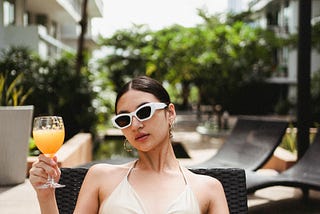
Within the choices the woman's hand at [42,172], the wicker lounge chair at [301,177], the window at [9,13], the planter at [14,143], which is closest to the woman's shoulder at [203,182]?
the woman's hand at [42,172]

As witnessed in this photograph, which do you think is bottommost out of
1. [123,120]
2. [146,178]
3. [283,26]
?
[146,178]

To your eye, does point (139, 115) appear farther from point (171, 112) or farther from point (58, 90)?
point (58, 90)

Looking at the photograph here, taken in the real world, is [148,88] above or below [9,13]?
below

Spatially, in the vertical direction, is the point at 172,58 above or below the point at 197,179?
above

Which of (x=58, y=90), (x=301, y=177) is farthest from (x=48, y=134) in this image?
(x=58, y=90)

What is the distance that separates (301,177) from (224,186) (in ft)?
8.51

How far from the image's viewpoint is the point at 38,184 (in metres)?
1.90

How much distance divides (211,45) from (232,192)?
48.5 feet

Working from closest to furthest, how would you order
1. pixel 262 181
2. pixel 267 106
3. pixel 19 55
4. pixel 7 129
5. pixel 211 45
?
pixel 262 181, pixel 7 129, pixel 19 55, pixel 211 45, pixel 267 106

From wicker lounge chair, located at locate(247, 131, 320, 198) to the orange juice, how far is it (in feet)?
8.37

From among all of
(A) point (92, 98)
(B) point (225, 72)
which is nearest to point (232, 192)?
(A) point (92, 98)

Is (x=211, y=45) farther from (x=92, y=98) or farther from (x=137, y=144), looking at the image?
(x=137, y=144)

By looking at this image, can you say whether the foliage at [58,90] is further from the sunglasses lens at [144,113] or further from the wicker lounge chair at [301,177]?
the sunglasses lens at [144,113]

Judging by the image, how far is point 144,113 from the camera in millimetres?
2107
